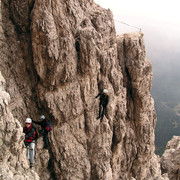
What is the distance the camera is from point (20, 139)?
32.9 ft

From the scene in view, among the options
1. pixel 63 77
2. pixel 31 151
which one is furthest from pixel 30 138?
pixel 63 77

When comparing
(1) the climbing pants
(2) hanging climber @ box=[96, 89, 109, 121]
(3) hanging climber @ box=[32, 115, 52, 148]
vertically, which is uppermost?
(2) hanging climber @ box=[96, 89, 109, 121]

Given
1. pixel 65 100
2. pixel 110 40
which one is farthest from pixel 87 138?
pixel 110 40

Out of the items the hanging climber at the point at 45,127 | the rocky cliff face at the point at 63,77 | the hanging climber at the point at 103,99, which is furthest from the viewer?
the hanging climber at the point at 103,99

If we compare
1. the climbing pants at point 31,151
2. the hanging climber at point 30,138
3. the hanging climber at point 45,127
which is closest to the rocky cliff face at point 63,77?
the hanging climber at point 45,127

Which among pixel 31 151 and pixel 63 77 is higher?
pixel 63 77

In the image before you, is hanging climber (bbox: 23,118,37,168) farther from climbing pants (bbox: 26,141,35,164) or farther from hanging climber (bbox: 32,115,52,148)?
hanging climber (bbox: 32,115,52,148)

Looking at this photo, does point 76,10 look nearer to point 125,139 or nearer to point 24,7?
point 24,7

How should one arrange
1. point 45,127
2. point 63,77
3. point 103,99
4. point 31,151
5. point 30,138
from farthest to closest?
point 103,99 < point 63,77 < point 45,127 < point 31,151 < point 30,138

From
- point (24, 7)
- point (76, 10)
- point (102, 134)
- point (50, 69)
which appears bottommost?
point (102, 134)

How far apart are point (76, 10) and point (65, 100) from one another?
8.50m

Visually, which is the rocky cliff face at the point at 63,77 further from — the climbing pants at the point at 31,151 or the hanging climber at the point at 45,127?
the climbing pants at the point at 31,151

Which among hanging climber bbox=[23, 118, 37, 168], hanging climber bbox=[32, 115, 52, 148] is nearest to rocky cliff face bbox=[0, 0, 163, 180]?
hanging climber bbox=[32, 115, 52, 148]

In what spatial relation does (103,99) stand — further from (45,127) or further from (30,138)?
(30,138)
